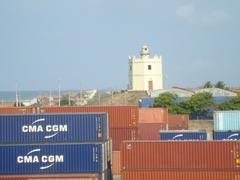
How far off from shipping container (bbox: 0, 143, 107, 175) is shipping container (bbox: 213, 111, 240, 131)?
13324 millimetres

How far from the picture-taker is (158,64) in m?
102

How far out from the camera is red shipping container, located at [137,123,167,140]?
48.9m

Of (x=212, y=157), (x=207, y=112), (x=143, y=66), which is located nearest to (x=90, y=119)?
(x=212, y=157)

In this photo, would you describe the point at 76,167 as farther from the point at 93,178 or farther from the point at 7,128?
the point at 7,128

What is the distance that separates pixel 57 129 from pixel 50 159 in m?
1.73

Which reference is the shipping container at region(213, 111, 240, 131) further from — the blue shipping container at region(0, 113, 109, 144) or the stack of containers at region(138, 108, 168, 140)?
the blue shipping container at region(0, 113, 109, 144)

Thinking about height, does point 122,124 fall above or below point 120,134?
above

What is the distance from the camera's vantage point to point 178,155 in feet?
101

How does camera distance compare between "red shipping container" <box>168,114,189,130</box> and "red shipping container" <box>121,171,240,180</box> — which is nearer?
"red shipping container" <box>121,171,240,180</box>

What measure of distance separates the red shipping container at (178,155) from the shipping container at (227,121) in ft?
35.7

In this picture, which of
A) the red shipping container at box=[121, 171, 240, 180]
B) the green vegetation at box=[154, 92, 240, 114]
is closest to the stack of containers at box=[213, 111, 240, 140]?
the red shipping container at box=[121, 171, 240, 180]

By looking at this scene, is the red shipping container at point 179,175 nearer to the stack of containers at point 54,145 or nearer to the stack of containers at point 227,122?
the stack of containers at point 54,145

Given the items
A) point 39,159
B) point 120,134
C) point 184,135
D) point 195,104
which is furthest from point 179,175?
point 195,104

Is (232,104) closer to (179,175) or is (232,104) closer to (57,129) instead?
(179,175)
